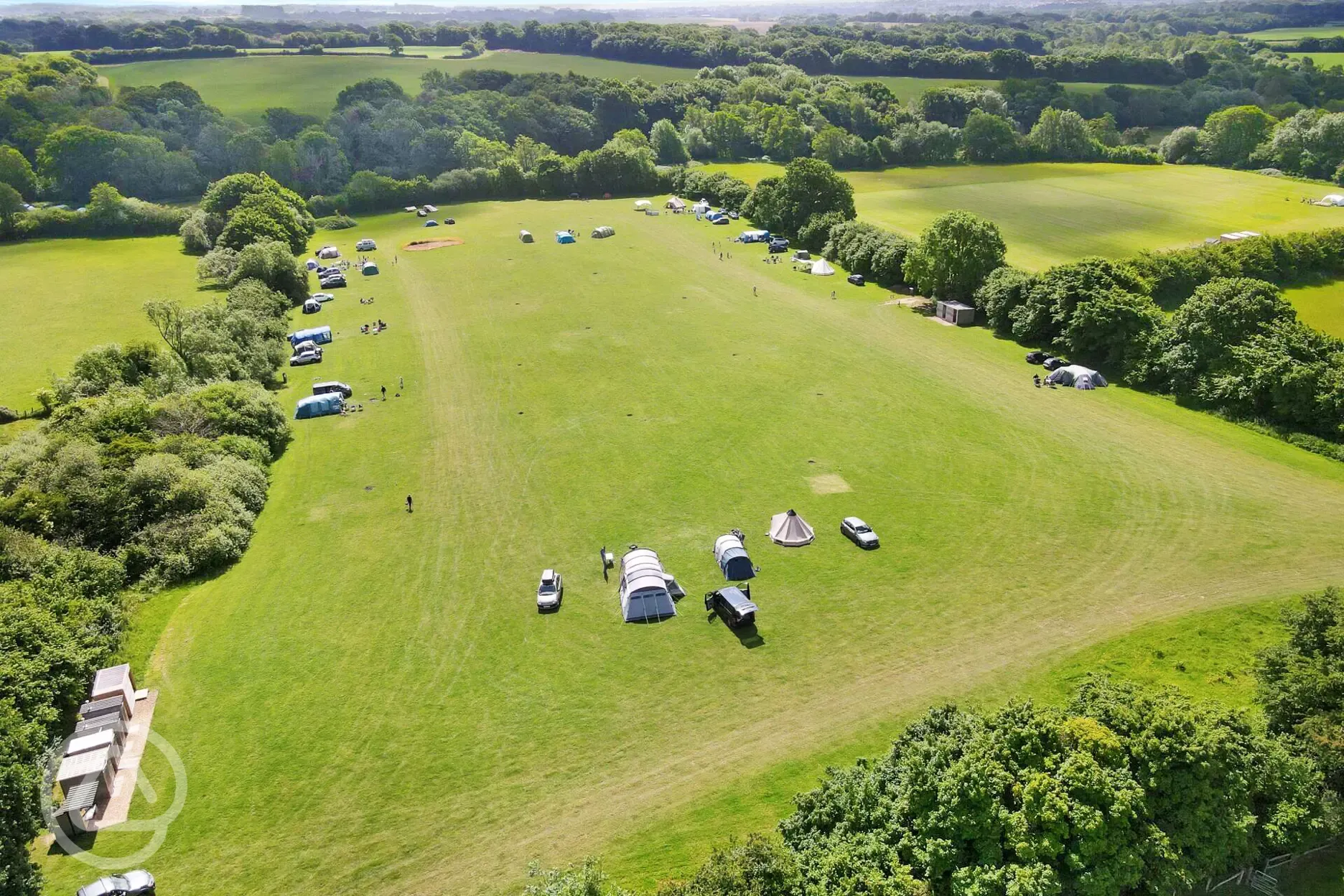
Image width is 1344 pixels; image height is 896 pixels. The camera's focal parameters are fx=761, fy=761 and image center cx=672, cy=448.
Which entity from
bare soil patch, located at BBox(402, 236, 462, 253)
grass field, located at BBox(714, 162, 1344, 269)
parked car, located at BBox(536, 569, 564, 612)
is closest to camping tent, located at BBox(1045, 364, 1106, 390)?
grass field, located at BBox(714, 162, 1344, 269)

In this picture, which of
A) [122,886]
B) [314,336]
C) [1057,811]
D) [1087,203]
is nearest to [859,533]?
[1057,811]

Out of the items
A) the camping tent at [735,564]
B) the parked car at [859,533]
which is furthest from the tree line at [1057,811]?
the parked car at [859,533]

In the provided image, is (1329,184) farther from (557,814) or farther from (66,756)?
(66,756)

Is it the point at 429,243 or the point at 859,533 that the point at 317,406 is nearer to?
the point at 859,533

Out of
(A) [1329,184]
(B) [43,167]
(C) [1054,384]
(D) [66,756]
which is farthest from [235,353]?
(A) [1329,184]

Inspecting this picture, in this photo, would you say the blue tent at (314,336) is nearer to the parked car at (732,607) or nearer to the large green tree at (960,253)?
the parked car at (732,607)

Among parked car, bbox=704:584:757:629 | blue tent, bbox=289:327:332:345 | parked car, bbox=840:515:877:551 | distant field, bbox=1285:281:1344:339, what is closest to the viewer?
parked car, bbox=704:584:757:629

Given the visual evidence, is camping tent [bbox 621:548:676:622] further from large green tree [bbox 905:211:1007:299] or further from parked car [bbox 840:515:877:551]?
large green tree [bbox 905:211:1007:299]
